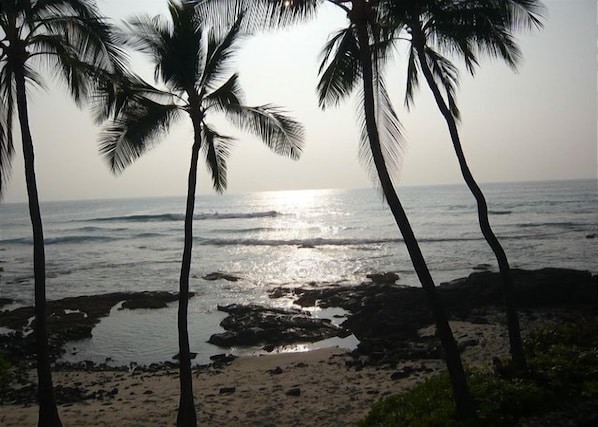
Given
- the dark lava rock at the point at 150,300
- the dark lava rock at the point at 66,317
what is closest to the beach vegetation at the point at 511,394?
the dark lava rock at the point at 66,317

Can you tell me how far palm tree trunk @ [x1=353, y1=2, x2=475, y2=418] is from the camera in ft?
20.3

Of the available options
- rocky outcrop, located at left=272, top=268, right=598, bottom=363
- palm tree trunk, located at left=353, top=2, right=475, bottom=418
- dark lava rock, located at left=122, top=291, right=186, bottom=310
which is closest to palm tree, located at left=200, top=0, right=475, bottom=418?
palm tree trunk, located at left=353, top=2, right=475, bottom=418

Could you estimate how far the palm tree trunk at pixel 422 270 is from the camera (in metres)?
6.18

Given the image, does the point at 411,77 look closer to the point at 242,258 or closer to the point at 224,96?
the point at 224,96

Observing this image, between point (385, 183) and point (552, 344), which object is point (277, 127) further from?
point (552, 344)

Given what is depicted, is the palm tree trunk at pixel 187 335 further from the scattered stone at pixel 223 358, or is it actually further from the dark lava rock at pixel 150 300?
the dark lava rock at pixel 150 300

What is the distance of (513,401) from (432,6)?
5896 mm

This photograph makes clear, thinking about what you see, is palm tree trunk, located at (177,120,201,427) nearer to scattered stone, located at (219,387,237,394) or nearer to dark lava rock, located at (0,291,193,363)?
scattered stone, located at (219,387,237,394)

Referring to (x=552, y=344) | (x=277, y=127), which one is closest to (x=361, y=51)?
(x=277, y=127)

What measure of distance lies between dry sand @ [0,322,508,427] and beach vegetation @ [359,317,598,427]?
253cm

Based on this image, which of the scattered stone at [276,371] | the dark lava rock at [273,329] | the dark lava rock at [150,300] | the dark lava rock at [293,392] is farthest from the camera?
the dark lava rock at [150,300]

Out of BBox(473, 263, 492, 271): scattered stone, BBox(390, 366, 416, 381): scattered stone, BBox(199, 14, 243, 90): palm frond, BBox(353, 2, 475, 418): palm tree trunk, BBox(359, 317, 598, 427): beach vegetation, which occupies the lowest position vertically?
BBox(473, 263, 492, 271): scattered stone

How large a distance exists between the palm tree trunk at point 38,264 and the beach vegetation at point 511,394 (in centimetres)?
532

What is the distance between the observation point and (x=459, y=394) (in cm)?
618
